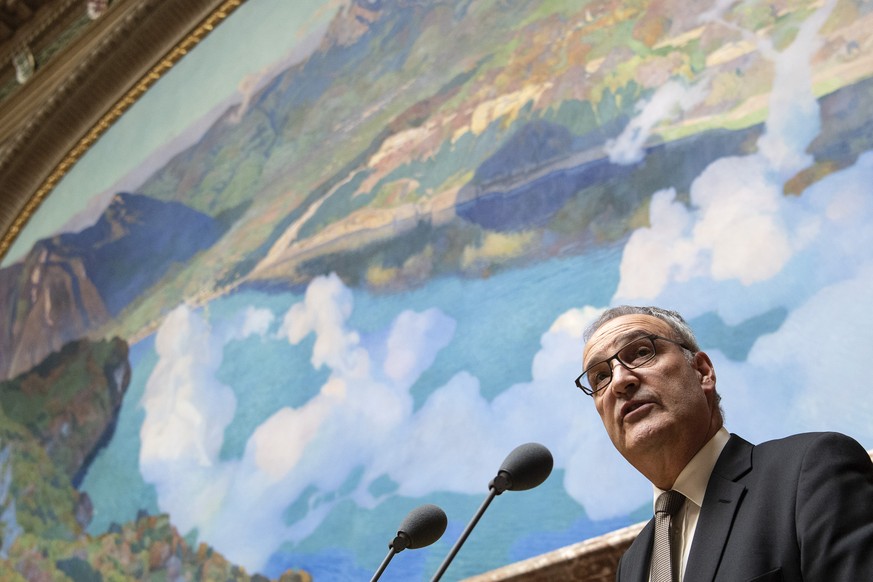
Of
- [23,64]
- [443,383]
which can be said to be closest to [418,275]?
[443,383]

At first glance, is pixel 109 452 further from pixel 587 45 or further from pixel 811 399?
pixel 811 399

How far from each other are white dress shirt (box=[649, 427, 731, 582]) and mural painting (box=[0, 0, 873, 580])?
1.39 meters

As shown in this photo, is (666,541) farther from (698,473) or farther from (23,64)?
(23,64)

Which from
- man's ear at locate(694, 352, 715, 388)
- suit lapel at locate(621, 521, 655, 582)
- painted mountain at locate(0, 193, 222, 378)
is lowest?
suit lapel at locate(621, 521, 655, 582)

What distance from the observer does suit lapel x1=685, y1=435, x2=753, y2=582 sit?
2.02m

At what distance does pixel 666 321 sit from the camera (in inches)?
103

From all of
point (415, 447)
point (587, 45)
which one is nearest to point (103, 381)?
point (415, 447)

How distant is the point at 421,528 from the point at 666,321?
0.84 m

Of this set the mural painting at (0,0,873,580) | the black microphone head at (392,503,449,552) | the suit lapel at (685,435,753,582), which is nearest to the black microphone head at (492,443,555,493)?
the black microphone head at (392,503,449,552)

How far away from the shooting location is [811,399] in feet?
11.9

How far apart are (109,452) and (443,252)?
2.71 metres

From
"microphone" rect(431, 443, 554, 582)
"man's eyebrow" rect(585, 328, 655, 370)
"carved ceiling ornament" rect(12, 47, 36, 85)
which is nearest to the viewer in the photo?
"man's eyebrow" rect(585, 328, 655, 370)

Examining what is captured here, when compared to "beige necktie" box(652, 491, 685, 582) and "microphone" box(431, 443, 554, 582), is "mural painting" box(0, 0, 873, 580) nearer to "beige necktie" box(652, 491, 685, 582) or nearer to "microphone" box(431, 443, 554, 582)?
"microphone" box(431, 443, 554, 582)

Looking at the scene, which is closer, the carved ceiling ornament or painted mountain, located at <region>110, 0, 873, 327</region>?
painted mountain, located at <region>110, 0, 873, 327</region>
